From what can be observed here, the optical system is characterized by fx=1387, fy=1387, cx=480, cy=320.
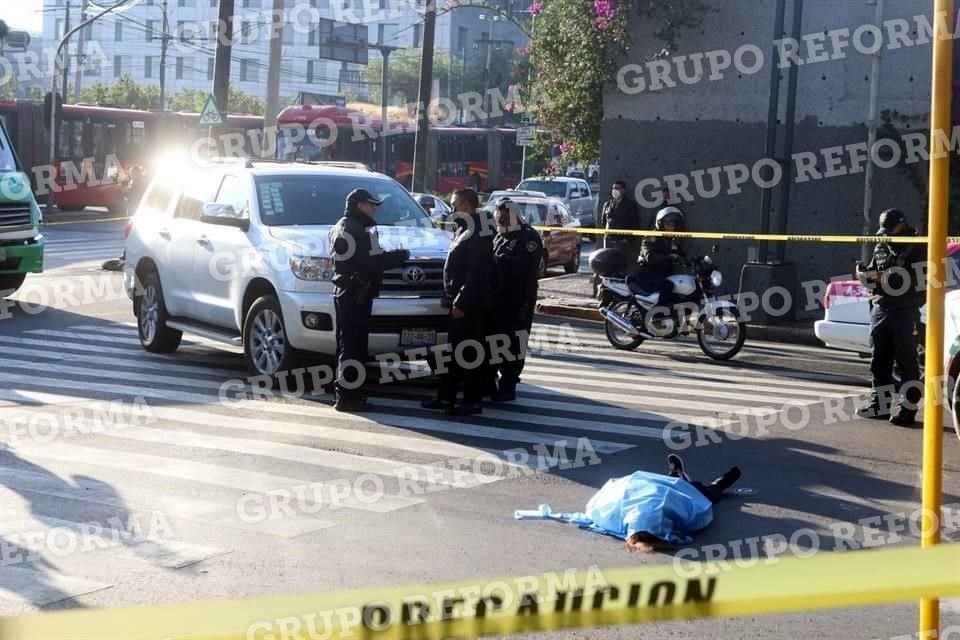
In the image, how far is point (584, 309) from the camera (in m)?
19.6

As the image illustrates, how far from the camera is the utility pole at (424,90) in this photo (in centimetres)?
2903

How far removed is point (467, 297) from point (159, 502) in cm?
366

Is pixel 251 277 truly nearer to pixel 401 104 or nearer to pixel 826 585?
pixel 826 585

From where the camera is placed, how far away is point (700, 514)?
7551 mm

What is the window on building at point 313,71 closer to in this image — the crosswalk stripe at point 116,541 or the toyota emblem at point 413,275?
the toyota emblem at point 413,275

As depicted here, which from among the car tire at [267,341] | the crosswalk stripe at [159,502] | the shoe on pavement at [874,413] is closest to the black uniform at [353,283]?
the car tire at [267,341]

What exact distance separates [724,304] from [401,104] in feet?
263

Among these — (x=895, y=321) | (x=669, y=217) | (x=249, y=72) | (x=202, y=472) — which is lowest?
(x=202, y=472)

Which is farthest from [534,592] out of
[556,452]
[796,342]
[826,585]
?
[796,342]

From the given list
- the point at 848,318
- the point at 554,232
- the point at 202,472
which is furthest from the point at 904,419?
the point at 554,232

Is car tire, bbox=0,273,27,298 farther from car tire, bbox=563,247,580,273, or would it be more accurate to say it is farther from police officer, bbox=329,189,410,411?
car tire, bbox=563,247,580,273

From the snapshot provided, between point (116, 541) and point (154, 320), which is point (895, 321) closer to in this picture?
point (116, 541)

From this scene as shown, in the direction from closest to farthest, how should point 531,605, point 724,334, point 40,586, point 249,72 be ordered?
point 531,605 → point 40,586 → point 724,334 → point 249,72

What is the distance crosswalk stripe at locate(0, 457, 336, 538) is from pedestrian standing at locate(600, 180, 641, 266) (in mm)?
12907
